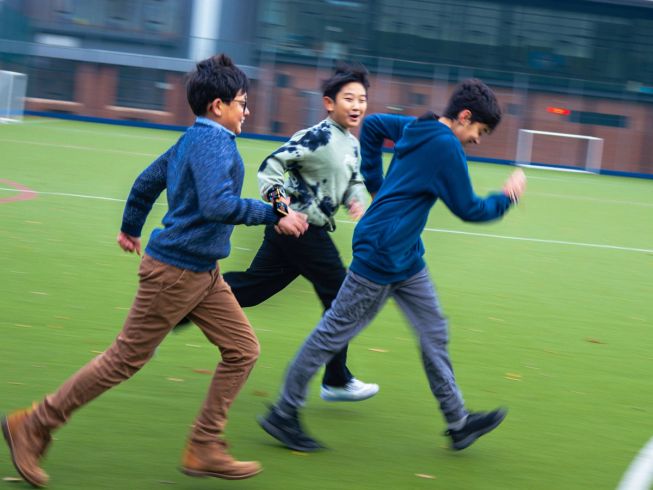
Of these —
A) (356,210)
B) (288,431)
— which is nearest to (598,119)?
(356,210)

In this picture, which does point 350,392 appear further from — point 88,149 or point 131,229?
point 88,149

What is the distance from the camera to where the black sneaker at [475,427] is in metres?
4.73

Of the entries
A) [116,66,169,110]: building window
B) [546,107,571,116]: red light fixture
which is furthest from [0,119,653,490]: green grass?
[546,107,571,116]: red light fixture

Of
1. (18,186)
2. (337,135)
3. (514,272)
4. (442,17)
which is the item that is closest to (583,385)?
(337,135)

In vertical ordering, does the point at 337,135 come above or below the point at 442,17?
below

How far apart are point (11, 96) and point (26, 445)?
24282 mm

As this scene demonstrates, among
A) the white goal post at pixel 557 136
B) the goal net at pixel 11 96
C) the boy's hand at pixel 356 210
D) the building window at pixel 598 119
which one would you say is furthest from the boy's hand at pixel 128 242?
the building window at pixel 598 119

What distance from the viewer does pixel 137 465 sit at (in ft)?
14.1

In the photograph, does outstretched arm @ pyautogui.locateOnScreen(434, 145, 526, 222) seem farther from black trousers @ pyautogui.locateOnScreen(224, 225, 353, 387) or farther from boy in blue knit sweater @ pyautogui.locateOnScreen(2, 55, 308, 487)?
black trousers @ pyautogui.locateOnScreen(224, 225, 353, 387)

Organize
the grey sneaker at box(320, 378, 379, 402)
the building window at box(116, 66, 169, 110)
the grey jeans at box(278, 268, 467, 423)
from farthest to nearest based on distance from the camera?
the building window at box(116, 66, 169, 110) < the grey sneaker at box(320, 378, 379, 402) < the grey jeans at box(278, 268, 467, 423)

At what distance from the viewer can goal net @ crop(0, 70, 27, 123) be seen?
26078 mm

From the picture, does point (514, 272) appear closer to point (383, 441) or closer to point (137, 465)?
point (383, 441)

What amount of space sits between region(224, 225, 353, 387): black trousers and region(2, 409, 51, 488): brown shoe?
1684 millimetres

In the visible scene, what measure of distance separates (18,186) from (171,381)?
832 cm
